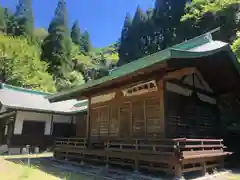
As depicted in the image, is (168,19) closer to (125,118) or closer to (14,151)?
(14,151)

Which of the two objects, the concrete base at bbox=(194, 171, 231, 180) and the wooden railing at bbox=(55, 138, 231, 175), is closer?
the wooden railing at bbox=(55, 138, 231, 175)

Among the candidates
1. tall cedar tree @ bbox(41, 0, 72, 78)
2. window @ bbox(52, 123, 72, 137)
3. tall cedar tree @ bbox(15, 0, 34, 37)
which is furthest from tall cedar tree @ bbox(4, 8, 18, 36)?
window @ bbox(52, 123, 72, 137)

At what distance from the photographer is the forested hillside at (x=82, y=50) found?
24.6 m

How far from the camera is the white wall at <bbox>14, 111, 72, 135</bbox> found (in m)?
14.8

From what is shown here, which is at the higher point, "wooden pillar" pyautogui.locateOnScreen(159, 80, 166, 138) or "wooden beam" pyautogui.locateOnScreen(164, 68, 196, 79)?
"wooden beam" pyautogui.locateOnScreen(164, 68, 196, 79)

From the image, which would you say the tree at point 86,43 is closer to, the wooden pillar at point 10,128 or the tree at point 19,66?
the tree at point 19,66

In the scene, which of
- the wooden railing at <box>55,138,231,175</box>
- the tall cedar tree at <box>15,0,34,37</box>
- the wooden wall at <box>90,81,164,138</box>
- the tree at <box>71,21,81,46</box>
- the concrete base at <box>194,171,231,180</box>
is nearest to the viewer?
the wooden railing at <box>55,138,231,175</box>

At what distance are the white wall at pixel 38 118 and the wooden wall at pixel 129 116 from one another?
636 centimetres

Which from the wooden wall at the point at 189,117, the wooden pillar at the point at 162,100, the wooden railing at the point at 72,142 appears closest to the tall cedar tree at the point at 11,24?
the wooden railing at the point at 72,142

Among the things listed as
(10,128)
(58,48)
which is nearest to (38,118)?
(10,128)

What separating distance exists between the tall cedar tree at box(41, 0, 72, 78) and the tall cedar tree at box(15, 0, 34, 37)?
149 inches

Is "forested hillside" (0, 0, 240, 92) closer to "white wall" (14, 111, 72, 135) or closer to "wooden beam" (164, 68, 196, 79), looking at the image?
"wooden beam" (164, 68, 196, 79)

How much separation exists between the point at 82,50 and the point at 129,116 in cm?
4993

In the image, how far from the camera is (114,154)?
8148mm
